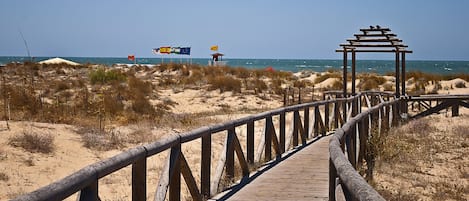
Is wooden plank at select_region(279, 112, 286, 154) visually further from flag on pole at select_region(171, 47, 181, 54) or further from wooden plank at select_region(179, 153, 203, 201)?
flag on pole at select_region(171, 47, 181, 54)

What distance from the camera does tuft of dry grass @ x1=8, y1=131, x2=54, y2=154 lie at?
1172cm

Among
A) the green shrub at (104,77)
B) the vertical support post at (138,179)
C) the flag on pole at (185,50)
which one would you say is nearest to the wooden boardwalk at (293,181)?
the vertical support post at (138,179)

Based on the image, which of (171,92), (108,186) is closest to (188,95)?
(171,92)

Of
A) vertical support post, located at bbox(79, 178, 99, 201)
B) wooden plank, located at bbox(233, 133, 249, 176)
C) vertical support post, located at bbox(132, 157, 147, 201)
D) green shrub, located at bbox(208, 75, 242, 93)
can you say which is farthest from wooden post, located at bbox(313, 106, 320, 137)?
green shrub, located at bbox(208, 75, 242, 93)

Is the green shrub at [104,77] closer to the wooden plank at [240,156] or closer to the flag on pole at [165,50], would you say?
the flag on pole at [165,50]

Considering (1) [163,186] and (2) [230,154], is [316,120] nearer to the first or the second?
(2) [230,154]

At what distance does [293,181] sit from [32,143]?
240 inches

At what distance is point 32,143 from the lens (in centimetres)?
1176

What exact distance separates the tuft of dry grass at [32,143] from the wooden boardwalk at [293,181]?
Answer: 16.5 feet

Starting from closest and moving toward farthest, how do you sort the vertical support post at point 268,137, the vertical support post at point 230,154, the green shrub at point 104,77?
1. the vertical support post at point 230,154
2. the vertical support post at point 268,137
3. the green shrub at point 104,77

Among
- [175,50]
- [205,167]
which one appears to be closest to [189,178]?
[205,167]

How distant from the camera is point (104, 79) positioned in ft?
104

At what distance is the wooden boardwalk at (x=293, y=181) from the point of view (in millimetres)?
7203

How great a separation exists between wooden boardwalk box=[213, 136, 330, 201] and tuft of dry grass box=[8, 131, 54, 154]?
5.02m
